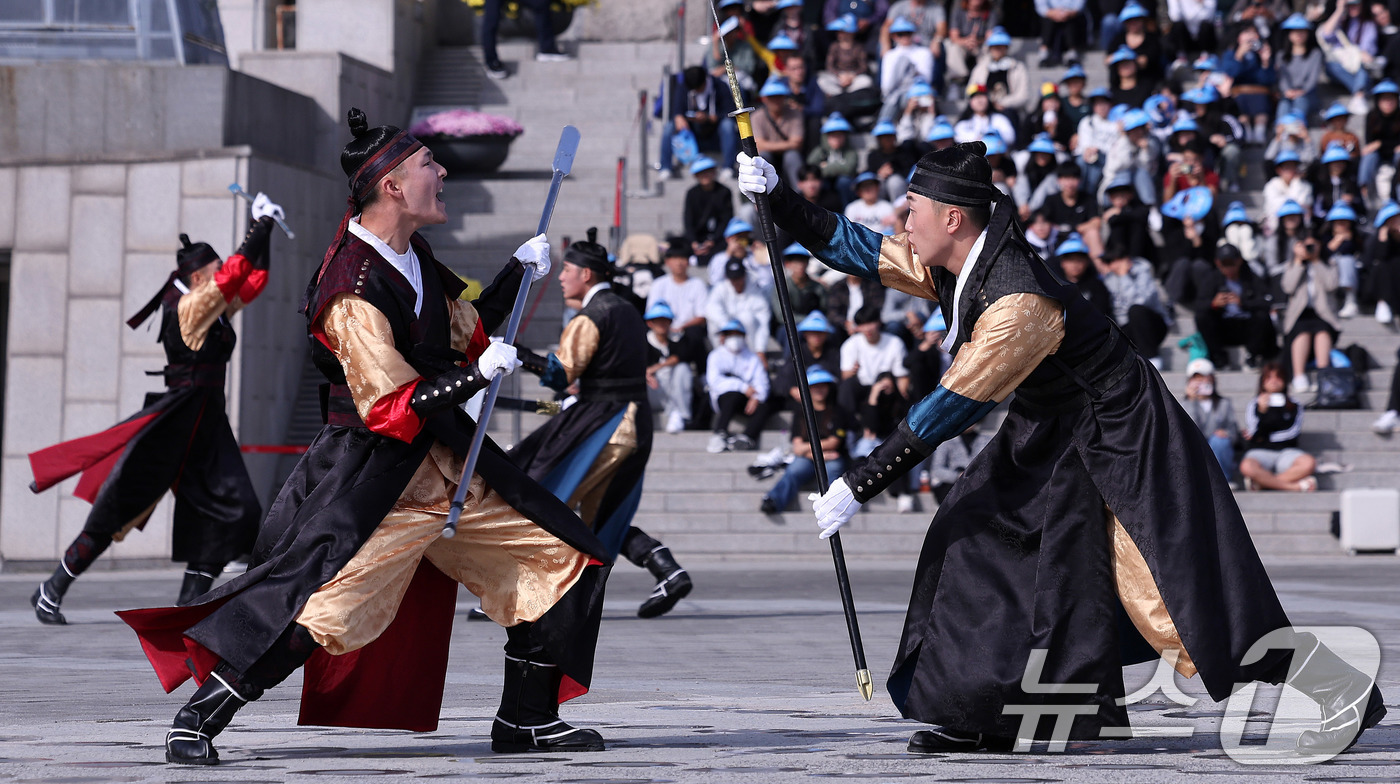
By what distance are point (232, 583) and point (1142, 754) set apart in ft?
8.28

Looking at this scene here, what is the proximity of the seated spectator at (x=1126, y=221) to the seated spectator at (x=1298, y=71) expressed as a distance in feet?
9.51

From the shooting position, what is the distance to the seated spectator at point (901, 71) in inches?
697

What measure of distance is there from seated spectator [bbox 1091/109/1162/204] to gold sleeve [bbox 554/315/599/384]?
865 cm

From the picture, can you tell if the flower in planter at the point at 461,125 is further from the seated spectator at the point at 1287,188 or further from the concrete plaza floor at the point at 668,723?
the concrete plaza floor at the point at 668,723

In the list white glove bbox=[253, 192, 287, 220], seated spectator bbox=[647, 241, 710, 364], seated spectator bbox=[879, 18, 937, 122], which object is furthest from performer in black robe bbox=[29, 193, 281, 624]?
seated spectator bbox=[879, 18, 937, 122]

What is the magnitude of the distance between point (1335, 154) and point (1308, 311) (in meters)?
2.26

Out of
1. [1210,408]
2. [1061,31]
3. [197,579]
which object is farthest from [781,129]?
[197,579]

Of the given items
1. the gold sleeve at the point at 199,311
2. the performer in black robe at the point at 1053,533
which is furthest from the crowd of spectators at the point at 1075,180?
the performer in black robe at the point at 1053,533

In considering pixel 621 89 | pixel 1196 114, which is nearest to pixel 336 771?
pixel 1196 114

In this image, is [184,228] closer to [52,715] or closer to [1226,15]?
[52,715]

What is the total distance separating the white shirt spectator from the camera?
14.2 metres

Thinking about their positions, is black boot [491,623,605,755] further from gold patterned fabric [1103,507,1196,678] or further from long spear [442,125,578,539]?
gold patterned fabric [1103,507,1196,678]

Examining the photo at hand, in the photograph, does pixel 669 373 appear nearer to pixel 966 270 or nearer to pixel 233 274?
pixel 233 274

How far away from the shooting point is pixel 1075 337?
15.7 feet
